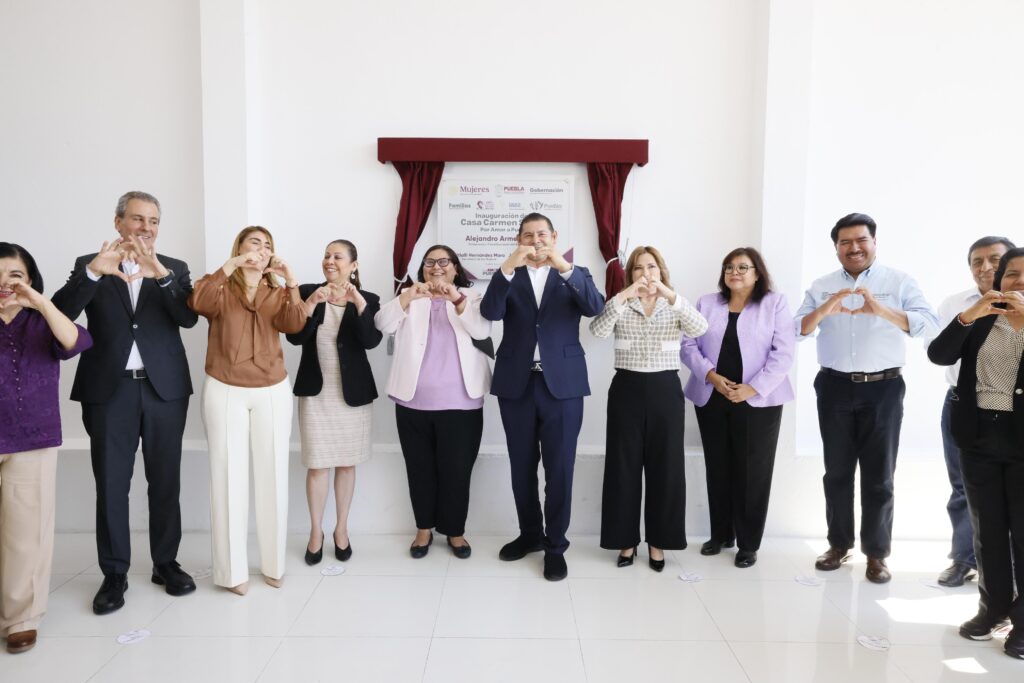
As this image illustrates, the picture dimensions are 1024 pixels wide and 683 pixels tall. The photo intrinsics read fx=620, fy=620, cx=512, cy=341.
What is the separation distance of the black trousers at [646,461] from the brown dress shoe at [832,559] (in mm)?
856

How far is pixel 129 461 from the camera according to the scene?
3158mm

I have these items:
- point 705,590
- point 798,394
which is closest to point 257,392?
point 705,590

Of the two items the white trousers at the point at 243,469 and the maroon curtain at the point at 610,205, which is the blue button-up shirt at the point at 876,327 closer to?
the maroon curtain at the point at 610,205

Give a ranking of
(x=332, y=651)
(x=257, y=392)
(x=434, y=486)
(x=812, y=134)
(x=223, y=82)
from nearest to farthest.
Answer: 1. (x=332, y=651)
2. (x=257, y=392)
3. (x=434, y=486)
4. (x=223, y=82)
5. (x=812, y=134)

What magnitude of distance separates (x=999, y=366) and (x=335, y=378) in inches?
130

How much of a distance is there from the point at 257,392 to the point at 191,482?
4.61 feet

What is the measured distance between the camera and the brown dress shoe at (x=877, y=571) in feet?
11.4

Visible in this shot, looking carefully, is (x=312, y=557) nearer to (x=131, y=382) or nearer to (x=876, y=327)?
(x=131, y=382)

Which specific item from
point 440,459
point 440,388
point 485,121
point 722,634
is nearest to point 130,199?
→ point 440,388

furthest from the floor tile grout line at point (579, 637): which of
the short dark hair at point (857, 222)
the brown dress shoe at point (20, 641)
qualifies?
the short dark hair at point (857, 222)

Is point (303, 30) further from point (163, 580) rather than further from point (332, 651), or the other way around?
point (332, 651)

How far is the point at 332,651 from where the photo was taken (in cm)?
271

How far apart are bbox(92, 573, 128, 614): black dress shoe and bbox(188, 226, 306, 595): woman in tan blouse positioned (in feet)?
1.41

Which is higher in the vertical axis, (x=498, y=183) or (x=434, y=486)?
(x=498, y=183)
